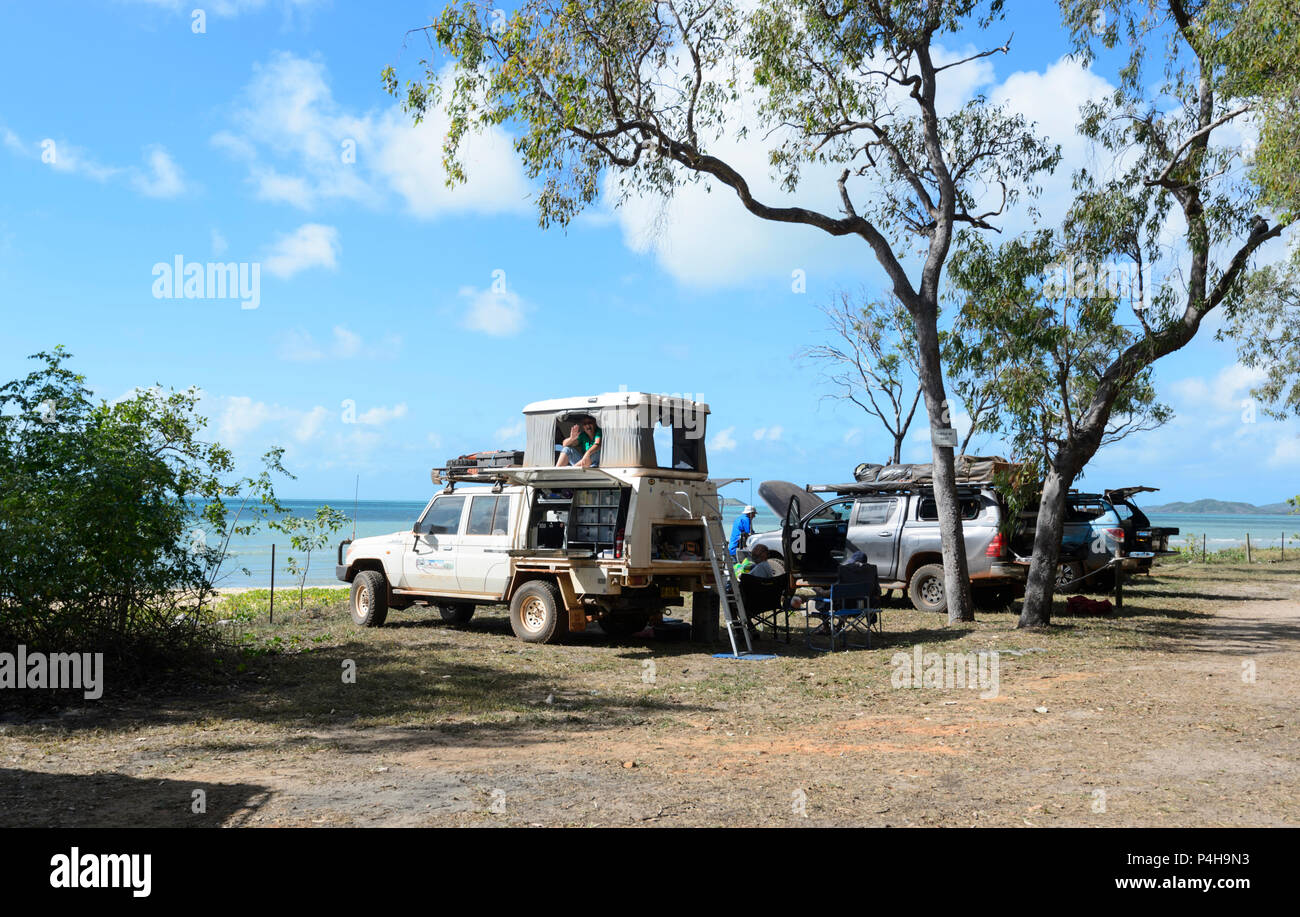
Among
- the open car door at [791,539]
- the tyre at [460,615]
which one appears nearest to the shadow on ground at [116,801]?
the tyre at [460,615]

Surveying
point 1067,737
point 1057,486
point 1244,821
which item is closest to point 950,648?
point 1057,486

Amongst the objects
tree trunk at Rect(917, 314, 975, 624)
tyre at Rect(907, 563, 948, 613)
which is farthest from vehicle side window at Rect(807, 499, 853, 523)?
tree trunk at Rect(917, 314, 975, 624)

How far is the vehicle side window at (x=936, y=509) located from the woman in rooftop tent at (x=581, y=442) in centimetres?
608

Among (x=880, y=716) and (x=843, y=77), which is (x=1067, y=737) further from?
(x=843, y=77)

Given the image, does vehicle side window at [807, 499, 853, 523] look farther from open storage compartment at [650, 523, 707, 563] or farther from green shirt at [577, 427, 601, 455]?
green shirt at [577, 427, 601, 455]

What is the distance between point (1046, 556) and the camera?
1415 centimetres

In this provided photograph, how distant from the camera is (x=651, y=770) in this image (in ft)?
22.5

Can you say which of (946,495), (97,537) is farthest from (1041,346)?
(97,537)

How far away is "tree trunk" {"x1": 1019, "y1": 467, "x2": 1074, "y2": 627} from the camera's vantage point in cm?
1416

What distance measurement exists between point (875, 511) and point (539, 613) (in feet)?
22.9

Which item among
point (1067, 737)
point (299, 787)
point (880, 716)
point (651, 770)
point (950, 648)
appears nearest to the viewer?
point (299, 787)

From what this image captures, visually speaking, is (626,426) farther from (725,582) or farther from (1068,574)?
(1068,574)

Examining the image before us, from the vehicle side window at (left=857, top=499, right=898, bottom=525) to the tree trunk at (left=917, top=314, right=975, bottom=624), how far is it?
273 cm

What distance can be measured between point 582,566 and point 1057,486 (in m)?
6.64
